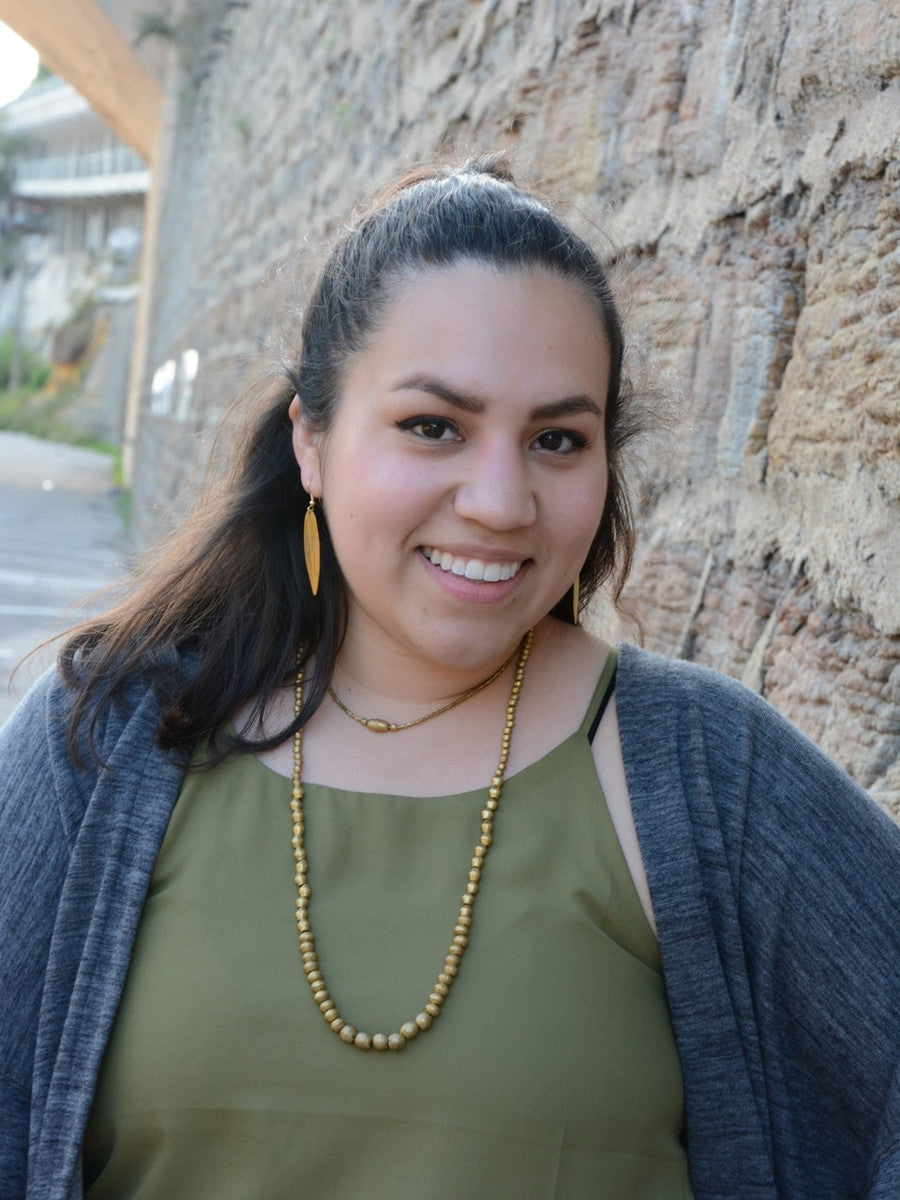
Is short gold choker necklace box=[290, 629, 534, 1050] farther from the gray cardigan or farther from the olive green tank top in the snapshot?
the gray cardigan

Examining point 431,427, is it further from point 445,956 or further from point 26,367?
point 26,367

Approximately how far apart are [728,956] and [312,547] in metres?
0.78

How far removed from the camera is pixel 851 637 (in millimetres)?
1504

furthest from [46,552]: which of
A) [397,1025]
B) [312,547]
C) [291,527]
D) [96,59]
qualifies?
[397,1025]

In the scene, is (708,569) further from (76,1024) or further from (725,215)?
(76,1024)

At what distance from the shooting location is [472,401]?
4.80 ft

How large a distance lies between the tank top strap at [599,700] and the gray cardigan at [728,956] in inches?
2.3

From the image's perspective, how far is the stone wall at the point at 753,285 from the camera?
4.82ft

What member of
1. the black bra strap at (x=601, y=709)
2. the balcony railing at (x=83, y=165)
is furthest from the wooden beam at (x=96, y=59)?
the balcony railing at (x=83, y=165)

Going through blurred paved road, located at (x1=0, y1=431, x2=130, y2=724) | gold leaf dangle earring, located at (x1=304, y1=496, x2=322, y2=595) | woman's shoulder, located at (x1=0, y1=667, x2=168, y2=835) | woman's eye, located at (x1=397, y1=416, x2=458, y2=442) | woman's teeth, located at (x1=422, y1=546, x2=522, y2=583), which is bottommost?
blurred paved road, located at (x1=0, y1=431, x2=130, y2=724)

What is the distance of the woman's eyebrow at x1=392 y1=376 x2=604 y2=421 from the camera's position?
1463 mm

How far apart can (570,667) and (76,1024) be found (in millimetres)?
705

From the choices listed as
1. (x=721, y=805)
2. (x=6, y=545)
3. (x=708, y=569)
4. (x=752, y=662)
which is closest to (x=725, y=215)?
(x=708, y=569)

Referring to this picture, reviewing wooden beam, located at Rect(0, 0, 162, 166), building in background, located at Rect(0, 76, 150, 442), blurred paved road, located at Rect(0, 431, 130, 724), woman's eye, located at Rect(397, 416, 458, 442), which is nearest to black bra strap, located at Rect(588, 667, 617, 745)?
woman's eye, located at Rect(397, 416, 458, 442)
